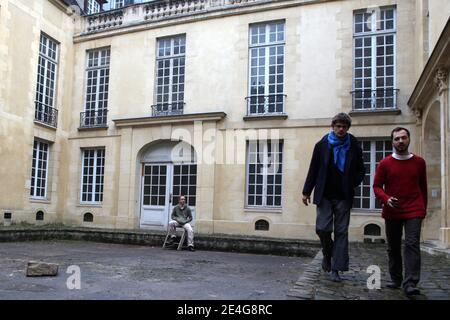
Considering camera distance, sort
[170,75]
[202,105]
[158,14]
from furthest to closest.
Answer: [158,14]
[170,75]
[202,105]

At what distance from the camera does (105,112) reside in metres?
16.5

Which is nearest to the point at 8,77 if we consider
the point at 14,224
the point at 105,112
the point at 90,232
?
the point at 105,112

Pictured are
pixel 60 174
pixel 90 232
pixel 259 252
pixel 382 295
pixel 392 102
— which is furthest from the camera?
pixel 60 174

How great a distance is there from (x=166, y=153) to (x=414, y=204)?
1182 centimetres

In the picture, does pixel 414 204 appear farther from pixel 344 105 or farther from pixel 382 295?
pixel 344 105

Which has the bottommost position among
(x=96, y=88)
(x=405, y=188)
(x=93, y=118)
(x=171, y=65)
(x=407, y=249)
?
(x=407, y=249)

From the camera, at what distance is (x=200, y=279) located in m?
6.52

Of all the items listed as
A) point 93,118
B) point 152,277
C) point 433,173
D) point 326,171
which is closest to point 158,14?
point 93,118

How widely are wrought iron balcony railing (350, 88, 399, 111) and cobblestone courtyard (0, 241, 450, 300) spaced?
18.0 ft

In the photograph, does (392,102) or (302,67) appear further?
(302,67)

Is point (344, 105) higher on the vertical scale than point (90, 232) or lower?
higher

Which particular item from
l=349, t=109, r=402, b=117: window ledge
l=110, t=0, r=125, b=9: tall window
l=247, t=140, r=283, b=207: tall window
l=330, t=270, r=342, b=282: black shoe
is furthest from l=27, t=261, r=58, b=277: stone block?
l=110, t=0, r=125, b=9: tall window

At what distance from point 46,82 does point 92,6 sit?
4268mm

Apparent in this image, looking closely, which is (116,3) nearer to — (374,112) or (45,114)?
(45,114)
